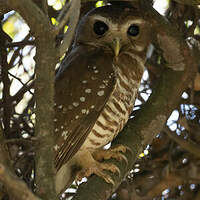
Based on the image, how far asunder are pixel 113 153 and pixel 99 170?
0.55 feet

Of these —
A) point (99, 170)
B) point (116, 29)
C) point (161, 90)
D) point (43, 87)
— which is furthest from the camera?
point (116, 29)

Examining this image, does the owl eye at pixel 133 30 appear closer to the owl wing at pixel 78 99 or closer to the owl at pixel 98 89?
the owl at pixel 98 89

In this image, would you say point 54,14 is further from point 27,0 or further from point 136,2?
point 27,0

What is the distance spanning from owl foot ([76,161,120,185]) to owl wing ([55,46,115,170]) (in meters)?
0.14

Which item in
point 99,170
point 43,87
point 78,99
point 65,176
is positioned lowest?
point 65,176

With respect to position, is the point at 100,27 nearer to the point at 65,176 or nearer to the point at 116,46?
the point at 116,46

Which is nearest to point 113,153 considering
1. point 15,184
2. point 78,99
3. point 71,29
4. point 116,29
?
point 78,99

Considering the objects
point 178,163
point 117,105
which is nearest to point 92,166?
point 117,105

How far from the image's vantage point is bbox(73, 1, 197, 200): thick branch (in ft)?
7.82

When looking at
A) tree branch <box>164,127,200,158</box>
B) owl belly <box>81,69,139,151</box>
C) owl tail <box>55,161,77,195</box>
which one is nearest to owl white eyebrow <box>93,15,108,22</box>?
owl belly <box>81,69,139,151</box>

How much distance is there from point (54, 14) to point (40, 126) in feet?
4.52

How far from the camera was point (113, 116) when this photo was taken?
2385mm

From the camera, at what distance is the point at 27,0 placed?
1.49 m

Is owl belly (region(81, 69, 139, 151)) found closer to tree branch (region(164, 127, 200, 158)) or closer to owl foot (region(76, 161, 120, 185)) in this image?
owl foot (region(76, 161, 120, 185))
